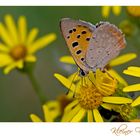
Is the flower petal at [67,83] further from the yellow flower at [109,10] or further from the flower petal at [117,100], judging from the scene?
the yellow flower at [109,10]

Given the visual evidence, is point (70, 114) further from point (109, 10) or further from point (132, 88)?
point (109, 10)

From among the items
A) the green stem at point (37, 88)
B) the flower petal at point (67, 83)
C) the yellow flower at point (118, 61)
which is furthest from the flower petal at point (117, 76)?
the green stem at point (37, 88)

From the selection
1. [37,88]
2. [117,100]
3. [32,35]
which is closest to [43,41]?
[32,35]

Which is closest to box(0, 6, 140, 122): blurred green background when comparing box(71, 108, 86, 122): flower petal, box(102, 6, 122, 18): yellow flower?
box(102, 6, 122, 18): yellow flower

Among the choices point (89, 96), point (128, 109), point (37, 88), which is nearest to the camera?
point (128, 109)

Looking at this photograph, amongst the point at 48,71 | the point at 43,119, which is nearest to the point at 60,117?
the point at 43,119
